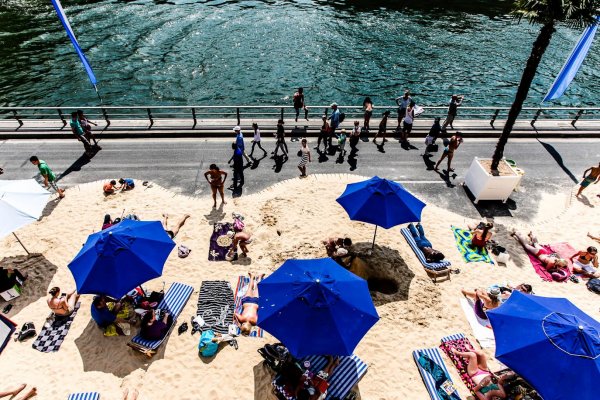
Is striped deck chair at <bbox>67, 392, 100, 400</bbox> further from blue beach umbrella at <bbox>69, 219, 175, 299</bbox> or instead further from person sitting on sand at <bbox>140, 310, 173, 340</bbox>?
blue beach umbrella at <bbox>69, 219, 175, 299</bbox>

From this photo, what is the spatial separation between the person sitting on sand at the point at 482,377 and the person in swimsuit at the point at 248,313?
17.4 feet

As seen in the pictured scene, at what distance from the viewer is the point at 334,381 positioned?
8609 millimetres

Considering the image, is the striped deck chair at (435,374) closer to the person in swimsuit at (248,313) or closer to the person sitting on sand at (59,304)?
the person in swimsuit at (248,313)

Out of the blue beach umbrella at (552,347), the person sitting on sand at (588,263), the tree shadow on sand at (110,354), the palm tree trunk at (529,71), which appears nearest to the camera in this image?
the blue beach umbrella at (552,347)

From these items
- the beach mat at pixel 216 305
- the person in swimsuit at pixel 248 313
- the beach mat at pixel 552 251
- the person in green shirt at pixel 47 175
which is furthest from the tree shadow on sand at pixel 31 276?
the beach mat at pixel 552 251

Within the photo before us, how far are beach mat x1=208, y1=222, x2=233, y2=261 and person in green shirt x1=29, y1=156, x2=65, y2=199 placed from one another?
671 centimetres

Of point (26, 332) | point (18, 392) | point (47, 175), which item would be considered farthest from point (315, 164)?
point (18, 392)

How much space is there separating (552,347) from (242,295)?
7503mm

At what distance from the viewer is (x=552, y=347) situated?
22.9 feet

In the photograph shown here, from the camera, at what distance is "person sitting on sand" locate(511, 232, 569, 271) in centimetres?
1168

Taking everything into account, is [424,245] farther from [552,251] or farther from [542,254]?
[552,251]

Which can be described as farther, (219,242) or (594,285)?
(219,242)

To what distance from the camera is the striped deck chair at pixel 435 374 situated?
835 cm

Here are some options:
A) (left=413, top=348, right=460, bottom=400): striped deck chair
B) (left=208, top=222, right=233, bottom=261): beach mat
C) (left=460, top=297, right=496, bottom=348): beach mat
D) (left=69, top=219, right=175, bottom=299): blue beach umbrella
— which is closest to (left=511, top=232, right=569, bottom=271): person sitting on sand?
(left=460, top=297, right=496, bottom=348): beach mat
